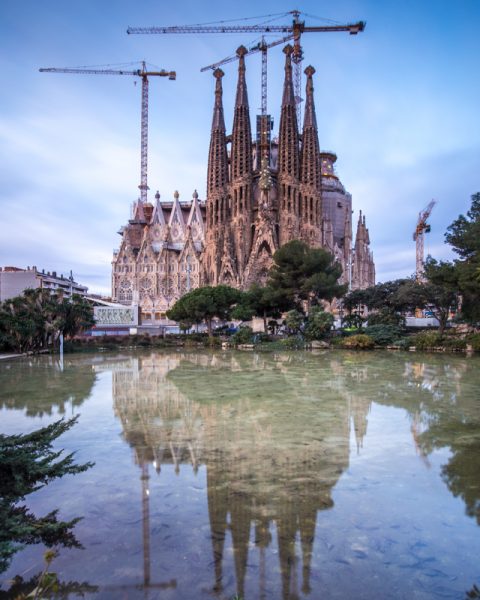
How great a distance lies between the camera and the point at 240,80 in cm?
5566

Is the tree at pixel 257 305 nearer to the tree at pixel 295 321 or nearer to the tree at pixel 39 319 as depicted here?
the tree at pixel 295 321

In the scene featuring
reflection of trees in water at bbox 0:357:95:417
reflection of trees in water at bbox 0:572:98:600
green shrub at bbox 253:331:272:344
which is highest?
green shrub at bbox 253:331:272:344

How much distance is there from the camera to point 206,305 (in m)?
30.9

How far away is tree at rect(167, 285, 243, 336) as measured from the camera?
101 ft

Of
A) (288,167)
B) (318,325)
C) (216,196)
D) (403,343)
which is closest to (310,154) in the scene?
(288,167)

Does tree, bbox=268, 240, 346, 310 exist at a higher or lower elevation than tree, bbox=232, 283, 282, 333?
higher

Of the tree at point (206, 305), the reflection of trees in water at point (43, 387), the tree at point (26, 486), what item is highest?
the tree at point (206, 305)

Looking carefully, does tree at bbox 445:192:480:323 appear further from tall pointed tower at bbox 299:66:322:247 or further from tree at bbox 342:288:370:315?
tall pointed tower at bbox 299:66:322:247

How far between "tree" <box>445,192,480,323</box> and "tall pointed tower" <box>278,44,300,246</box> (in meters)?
28.5

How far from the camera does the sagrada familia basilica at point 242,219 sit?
53031 mm

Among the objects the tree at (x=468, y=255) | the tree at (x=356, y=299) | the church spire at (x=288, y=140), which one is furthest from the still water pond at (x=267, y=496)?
the church spire at (x=288, y=140)

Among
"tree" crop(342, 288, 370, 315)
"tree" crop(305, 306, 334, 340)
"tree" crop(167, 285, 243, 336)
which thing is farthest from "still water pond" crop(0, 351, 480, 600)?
"tree" crop(342, 288, 370, 315)

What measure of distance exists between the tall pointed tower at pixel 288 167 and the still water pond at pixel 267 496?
44960mm

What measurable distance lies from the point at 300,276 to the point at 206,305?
7.64 meters
